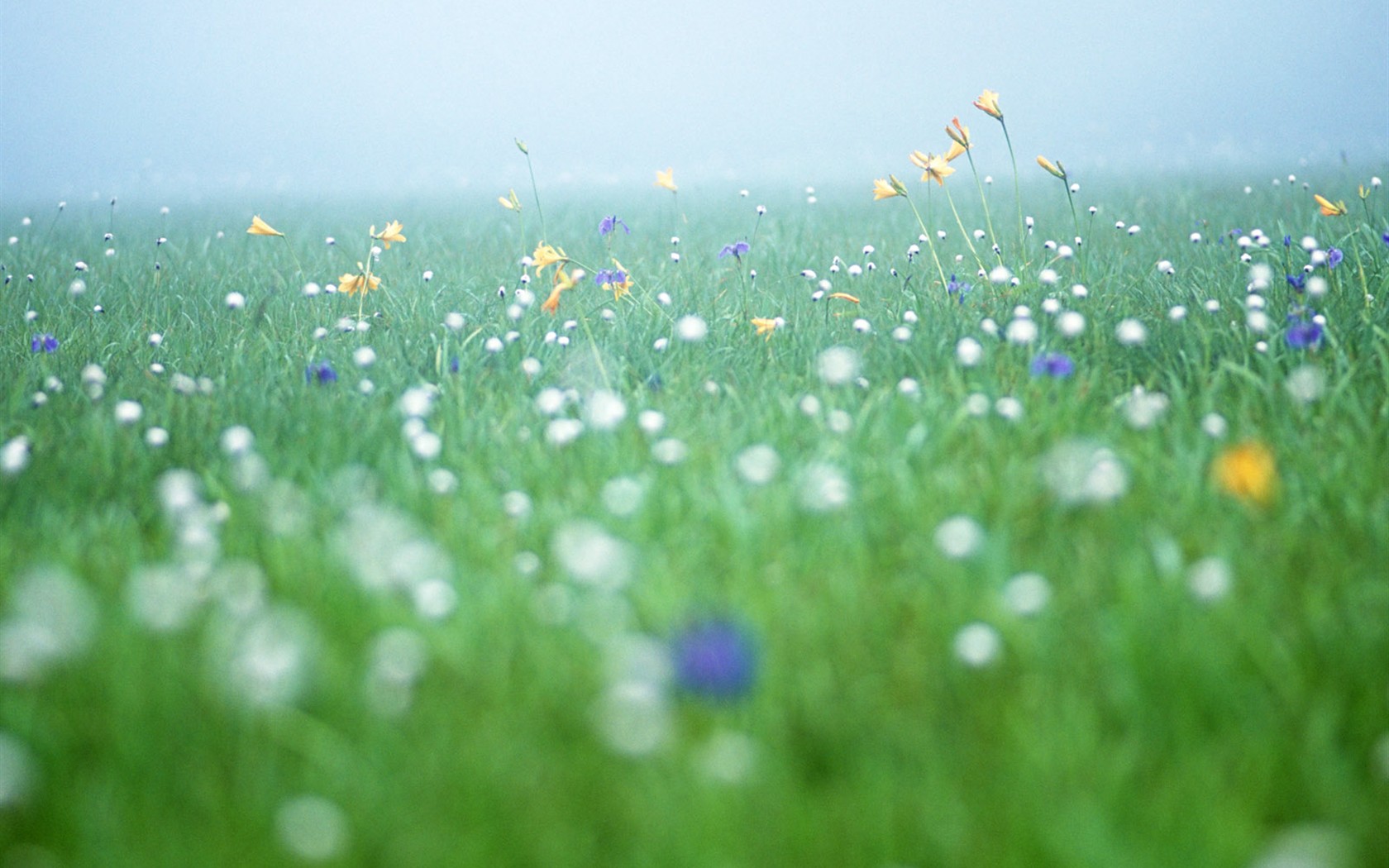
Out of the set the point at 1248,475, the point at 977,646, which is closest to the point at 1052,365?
the point at 1248,475

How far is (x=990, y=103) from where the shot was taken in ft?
13.0

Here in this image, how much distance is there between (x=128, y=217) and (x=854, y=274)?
861 cm

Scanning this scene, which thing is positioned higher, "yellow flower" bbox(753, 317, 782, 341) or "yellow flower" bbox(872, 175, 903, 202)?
"yellow flower" bbox(872, 175, 903, 202)

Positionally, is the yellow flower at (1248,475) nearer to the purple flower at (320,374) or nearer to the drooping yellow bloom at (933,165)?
the drooping yellow bloom at (933,165)

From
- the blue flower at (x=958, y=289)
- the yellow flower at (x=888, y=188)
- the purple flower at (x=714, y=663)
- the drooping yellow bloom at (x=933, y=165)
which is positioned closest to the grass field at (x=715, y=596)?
the purple flower at (x=714, y=663)

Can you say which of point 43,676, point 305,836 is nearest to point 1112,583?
point 305,836

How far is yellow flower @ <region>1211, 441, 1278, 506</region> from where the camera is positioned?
7.27 ft

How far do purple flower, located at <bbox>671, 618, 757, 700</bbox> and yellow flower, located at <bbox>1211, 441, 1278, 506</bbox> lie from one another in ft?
4.07

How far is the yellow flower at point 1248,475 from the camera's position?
222cm

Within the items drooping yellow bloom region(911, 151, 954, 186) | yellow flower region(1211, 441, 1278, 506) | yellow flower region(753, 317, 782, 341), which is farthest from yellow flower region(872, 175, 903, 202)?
yellow flower region(1211, 441, 1278, 506)

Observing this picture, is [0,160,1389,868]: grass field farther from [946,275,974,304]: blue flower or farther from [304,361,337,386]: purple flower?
[946,275,974,304]: blue flower

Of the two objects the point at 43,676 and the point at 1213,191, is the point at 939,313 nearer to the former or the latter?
the point at 43,676

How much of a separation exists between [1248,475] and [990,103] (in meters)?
2.20

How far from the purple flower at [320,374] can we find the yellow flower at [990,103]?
8.47ft
